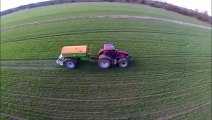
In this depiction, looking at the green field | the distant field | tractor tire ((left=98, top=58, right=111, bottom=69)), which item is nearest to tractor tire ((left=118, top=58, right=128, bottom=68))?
the green field

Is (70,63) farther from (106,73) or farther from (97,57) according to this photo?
(106,73)

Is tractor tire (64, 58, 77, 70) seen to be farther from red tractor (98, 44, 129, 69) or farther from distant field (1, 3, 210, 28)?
distant field (1, 3, 210, 28)

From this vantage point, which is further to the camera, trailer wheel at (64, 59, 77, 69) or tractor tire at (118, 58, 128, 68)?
tractor tire at (118, 58, 128, 68)

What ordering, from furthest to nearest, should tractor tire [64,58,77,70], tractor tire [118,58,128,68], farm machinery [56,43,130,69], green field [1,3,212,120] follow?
tractor tire [118,58,128,68] → tractor tire [64,58,77,70] → farm machinery [56,43,130,69] → green field [1,3,212,120]

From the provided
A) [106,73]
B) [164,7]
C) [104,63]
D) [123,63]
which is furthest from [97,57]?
[164,7]

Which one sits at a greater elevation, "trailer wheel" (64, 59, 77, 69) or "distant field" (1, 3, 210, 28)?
"distant field" (1, 3, 210, 28)

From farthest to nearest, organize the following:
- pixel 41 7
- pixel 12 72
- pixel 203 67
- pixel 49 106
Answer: pixel 41 7
pixel 203 67
pixel 12 72
pixel 49 106

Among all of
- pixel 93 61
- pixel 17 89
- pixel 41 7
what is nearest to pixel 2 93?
pixel 17 89

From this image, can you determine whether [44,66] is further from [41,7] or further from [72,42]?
[41,7]
